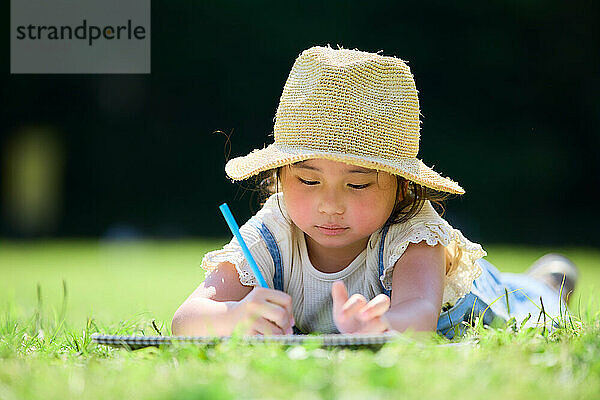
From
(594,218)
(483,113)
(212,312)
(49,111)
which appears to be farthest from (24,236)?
(212,312)

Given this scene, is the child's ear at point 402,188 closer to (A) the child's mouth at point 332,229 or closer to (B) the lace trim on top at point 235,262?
(A) the child's mouth at point 332,229

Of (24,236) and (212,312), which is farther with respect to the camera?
(24,236)

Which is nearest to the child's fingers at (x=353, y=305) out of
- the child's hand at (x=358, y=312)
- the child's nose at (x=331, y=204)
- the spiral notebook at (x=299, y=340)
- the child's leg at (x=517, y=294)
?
the child's hand at (x=358, y=312)

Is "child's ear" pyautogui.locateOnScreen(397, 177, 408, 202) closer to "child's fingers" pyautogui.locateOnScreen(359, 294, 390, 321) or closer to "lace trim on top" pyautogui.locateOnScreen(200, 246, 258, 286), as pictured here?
"lace trim on top" pyautogui.locateOnScreen(200, 246, 258, 286)

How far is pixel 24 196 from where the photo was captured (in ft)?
23.6

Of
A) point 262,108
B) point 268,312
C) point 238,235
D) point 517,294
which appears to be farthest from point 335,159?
point 262,108

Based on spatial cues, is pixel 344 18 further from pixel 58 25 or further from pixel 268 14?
pixel 58 25

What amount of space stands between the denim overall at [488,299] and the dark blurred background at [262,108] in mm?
4061

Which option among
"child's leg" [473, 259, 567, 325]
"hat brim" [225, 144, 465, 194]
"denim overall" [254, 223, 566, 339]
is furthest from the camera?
"child's leg" [473, 259, 567, 325]

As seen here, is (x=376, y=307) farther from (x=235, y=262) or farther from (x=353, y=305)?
(x=235, y=262)

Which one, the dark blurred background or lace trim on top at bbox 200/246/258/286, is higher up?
the dark blurred background

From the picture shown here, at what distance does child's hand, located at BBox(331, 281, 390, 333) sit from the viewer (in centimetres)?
144

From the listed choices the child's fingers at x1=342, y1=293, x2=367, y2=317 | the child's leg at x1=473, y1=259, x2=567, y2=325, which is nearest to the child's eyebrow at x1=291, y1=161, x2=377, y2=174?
the child's fingers at x1=342, y1=293, x2=367, y2=317

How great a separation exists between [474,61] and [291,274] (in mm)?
5453
